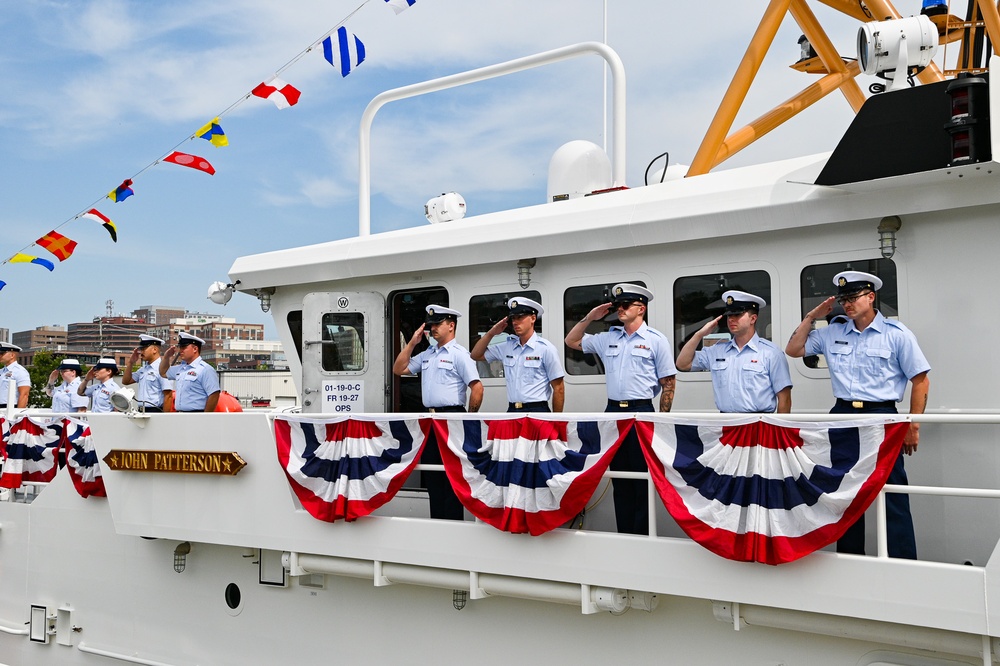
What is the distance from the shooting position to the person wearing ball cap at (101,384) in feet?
33.7

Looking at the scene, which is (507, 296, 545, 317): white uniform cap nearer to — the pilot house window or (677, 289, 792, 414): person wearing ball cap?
(677, 289, 792, 414): person wearing ball cap

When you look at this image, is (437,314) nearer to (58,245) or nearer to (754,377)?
(754,377)

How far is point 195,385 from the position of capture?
791 centimetres

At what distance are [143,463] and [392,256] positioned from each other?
268 centimetres

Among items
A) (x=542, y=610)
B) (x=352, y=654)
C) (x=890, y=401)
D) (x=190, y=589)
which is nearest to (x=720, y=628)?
(x=542, y=610)

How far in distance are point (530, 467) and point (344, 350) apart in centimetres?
280

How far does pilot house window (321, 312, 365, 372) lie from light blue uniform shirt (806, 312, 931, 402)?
13.4 feet

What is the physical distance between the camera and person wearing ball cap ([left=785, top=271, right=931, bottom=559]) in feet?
15.1

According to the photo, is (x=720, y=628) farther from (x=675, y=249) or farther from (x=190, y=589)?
(x=190, y=589)

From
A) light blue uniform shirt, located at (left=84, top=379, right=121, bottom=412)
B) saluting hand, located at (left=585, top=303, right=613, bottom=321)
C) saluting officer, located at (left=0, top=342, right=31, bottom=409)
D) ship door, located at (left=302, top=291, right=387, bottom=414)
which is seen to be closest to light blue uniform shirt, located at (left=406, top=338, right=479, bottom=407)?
saluting hand, located at (left=585, top=303, right=613, bottom=321)

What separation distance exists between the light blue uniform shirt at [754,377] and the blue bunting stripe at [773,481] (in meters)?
0.47

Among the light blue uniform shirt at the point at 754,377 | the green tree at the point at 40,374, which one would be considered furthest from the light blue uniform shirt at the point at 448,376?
the green tree at the point at 40,374

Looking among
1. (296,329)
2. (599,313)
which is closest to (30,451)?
(296,329)

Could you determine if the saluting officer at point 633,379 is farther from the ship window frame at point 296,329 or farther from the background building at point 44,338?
the background building at point 44,338
